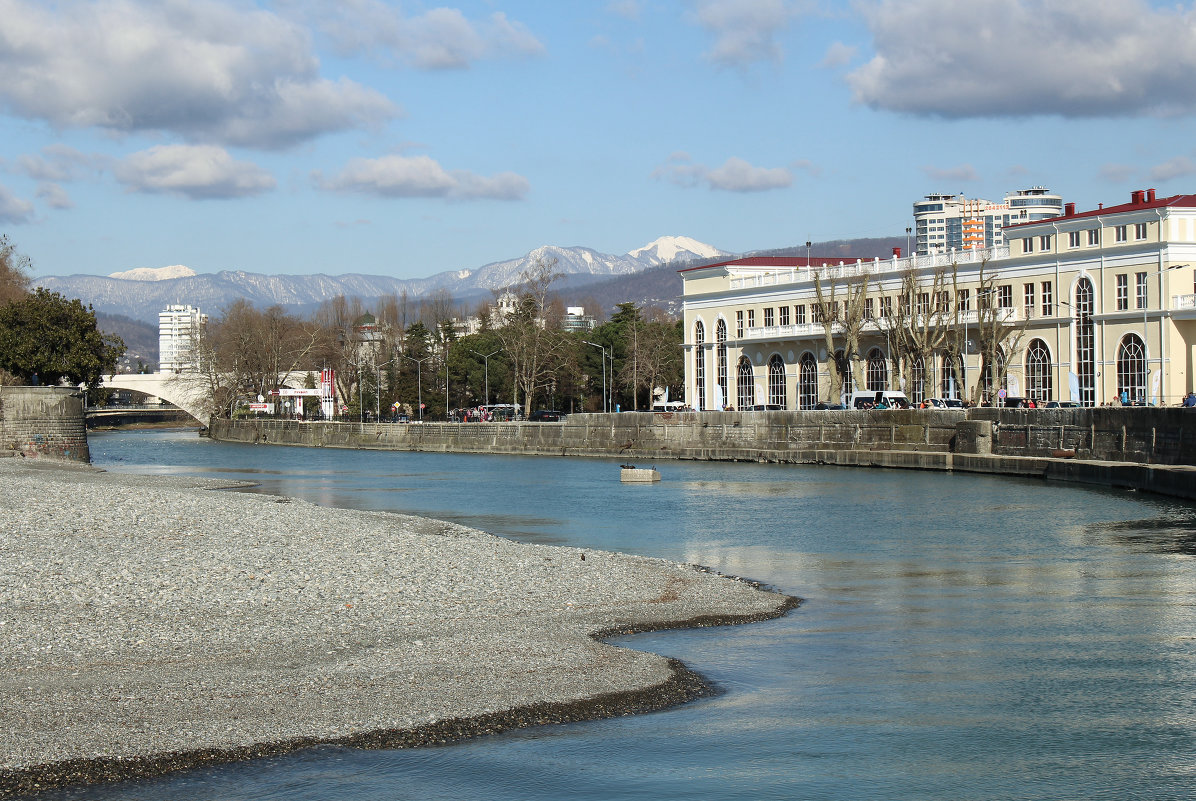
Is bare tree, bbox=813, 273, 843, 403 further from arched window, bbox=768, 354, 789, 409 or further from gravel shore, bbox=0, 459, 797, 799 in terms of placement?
gravel shore, bbox=0, 459, 797, 799

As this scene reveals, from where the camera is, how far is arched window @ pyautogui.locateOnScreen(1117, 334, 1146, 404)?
227 ft

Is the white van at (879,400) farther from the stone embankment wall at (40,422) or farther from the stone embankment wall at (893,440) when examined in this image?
the stone embankment wall at (40,422)

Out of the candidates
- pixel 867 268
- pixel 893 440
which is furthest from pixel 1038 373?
pixel 893 440

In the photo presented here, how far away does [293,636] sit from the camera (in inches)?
653

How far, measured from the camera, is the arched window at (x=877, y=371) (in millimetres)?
86312

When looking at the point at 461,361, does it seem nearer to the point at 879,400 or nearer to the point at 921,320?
the point at 921,320

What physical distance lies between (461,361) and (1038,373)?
68435 mm

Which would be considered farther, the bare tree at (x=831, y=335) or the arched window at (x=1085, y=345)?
the bare tree at (x=831, y=335)

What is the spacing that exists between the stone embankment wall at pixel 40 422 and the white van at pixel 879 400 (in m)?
44.3

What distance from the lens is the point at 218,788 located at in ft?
35.8

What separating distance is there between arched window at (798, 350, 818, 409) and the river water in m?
56.5

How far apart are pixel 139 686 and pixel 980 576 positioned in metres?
16.9

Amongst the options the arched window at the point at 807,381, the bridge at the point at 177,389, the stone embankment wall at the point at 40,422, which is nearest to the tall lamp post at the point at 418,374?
the bridge at the point at 177,389

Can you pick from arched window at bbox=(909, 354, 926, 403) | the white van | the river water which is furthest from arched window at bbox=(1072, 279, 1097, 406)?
the river water
